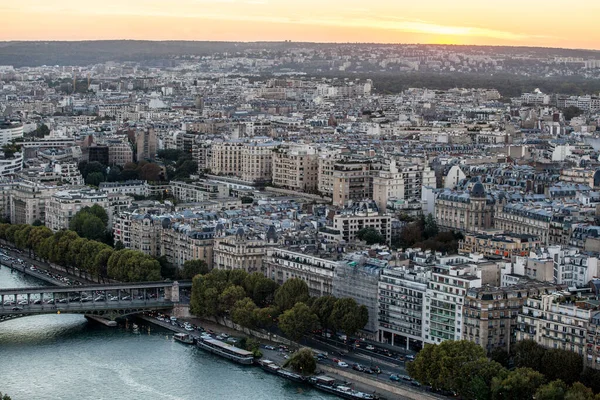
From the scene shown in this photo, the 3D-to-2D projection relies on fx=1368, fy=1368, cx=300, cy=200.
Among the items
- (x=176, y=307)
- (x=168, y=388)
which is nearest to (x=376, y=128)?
(x=176, y=307)

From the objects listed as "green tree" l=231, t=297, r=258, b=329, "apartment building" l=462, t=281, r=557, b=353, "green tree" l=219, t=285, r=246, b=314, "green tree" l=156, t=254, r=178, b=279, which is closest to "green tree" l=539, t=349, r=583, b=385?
"apartment building" l=462, t=281, r=557, b=353

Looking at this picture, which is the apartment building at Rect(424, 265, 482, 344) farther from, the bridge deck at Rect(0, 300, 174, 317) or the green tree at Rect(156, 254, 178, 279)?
the green tree at Rect(156, 254, 178, 279)

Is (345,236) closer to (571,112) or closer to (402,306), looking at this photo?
(402,306)

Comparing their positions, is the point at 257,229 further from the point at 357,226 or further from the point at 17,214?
the point at 17,214

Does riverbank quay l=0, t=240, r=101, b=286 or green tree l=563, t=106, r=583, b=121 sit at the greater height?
green tree l=563, t=106, r=583, b=121

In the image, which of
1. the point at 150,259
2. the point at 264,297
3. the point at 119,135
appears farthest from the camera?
the point at 119,135

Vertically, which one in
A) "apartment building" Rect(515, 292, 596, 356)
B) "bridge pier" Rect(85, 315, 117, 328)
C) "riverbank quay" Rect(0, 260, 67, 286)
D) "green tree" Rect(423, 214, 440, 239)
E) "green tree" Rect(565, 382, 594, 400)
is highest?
"apartment building" Rect(515, 292, 596, 356)
